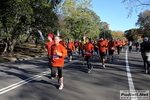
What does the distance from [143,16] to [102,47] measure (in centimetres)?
9037

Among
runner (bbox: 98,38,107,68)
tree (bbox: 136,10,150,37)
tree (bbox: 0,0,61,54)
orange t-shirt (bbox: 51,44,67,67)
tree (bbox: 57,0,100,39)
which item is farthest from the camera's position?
tree (bbox: 136,10,150,37)

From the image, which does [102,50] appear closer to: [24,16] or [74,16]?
[24,16]

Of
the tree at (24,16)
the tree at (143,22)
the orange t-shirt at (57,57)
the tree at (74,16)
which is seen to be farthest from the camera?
the tree at (143,22)

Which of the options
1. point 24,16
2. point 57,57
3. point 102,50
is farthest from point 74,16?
point 57,57

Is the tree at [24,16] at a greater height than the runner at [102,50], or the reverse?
the tree at [24,16]

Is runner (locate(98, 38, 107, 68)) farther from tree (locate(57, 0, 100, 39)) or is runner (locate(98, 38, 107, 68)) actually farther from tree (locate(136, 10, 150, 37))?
tree (locate(136, 10, 150, 37))

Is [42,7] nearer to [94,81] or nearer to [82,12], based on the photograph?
[94,81]

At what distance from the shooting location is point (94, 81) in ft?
28.9

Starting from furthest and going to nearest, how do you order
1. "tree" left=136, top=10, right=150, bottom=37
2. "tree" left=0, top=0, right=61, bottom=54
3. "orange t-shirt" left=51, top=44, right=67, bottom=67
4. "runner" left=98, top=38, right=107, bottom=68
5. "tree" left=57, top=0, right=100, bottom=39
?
"tree" left=136, top=10, right=150, bottom=37 < "tree" left=57, top=0, right=100, bottom=39 < "tree" left=0, top=0, right=61, bottom=54 < "runner" left=98, top=38, right=107, bottom=68 < "orange t-shirt" left=51, top=44, right=67, bottom=67

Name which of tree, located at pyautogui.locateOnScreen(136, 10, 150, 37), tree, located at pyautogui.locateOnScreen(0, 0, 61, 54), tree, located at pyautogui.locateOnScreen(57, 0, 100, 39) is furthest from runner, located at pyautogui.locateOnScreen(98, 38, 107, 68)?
tree, located at pyautogui.locateOnScreen(136, 10, 150, 37)

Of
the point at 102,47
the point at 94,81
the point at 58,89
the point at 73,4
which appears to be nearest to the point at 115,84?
the point at 94,81

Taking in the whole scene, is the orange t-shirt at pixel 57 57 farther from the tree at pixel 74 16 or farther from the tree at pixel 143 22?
the tree at pixel 143 22

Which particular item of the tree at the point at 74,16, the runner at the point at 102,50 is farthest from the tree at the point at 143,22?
the runner at the point at 102,50

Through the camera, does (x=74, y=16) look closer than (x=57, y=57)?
No
